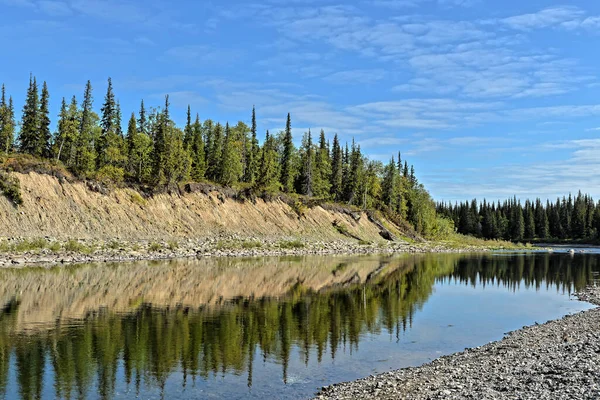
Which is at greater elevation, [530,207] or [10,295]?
A: [530,207]

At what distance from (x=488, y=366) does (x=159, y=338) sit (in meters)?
12.0

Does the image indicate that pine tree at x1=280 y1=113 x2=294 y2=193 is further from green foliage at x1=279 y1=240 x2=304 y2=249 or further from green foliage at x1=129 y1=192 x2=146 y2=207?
green foliage at x1=129 y1=192 x2=146 y2=207

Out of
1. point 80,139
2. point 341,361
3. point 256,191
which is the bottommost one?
point 341,361

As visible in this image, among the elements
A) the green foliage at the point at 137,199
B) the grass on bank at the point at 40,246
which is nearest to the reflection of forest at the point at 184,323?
the grass on bank at the point at 40,246

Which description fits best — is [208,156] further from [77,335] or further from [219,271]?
[77,335]

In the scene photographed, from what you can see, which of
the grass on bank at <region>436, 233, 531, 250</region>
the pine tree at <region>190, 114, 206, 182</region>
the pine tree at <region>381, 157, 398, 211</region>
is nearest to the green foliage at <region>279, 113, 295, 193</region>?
the pine tree at <region>190, 114, 206, 182</region>

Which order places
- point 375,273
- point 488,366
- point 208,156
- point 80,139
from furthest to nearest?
point 208,156 < point 80,139 < point 375,273 < point 488,366

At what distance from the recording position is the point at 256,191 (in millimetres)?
92938

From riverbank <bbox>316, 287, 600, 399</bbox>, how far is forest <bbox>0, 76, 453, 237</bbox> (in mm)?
61002

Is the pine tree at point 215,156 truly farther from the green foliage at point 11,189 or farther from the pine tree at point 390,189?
the pine tree at point 390,189

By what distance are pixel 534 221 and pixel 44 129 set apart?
6483 inches

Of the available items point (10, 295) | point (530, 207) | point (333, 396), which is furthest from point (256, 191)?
point (530, 207)

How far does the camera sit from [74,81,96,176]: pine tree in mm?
73312

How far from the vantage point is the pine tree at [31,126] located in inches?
3036
